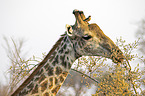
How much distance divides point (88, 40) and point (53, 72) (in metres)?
1.12

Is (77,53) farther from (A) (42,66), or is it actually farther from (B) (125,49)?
(B) (125,49)

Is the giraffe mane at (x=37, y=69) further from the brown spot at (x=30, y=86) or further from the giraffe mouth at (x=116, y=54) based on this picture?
the giraffe mouth at (x=116, y=54)

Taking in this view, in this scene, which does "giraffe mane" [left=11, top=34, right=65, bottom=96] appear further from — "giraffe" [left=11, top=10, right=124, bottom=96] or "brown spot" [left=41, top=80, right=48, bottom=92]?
"brown spot" [left=41, top=80, right=48, bottom=92]

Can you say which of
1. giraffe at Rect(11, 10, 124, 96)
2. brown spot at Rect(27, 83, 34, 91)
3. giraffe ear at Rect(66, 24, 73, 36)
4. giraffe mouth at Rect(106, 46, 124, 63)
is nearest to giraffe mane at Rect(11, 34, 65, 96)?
giraffe at Rect(11, 10, 124, 96)

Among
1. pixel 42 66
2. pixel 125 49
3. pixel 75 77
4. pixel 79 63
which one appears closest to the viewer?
pixel 42 66

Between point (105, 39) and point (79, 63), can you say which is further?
point (79, 63)

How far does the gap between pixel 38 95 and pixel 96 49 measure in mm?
1664

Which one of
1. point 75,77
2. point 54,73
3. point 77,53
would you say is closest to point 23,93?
point 54,73

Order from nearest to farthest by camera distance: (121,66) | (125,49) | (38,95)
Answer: (38,95)
(121,66)
(125,49)

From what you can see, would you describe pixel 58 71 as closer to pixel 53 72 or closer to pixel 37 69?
pixel 53 72

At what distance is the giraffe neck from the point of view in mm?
3191

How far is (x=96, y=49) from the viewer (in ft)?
11.6

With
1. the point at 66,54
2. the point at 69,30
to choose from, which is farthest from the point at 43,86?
the point at 69,30

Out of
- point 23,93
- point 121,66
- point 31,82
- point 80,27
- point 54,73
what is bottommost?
point 23,93
